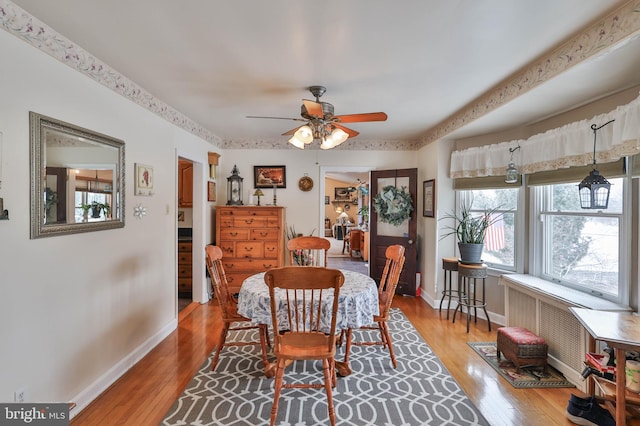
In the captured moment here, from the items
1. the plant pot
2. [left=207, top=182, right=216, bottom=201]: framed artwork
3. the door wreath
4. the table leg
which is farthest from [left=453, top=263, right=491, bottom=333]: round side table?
[left=207, top=182, right=216, bottom=201]: framed artwork

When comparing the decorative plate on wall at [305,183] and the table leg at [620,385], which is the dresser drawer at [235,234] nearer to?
the decorative plate on wall at [305,183]

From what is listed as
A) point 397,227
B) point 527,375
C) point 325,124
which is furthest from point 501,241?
point 325,124

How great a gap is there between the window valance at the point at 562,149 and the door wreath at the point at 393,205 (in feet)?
2.76

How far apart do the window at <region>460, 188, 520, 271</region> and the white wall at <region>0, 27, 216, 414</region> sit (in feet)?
12.5

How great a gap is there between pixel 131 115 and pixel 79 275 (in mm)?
1413

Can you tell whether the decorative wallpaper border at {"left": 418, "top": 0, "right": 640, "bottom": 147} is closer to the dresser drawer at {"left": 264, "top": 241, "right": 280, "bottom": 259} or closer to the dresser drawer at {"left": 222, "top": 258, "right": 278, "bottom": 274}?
the dresser drawer at {"left": 264, "top": 241, "right": 280, "bottom": 259}

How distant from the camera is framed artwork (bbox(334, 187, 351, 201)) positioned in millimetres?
12734

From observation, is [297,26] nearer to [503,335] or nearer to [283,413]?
[283,413]

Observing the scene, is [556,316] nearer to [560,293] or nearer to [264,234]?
[560,293]

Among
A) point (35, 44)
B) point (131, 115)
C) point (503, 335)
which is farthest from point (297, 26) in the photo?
point (503, 335)

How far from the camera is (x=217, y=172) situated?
16.8ft

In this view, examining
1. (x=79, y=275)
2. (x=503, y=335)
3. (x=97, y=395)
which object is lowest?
(x=97, y=395)

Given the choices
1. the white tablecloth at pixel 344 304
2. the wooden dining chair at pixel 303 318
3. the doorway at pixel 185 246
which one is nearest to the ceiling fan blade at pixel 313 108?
the wooden dining chair at pixel 303 318

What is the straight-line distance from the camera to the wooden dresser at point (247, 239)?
4.59 metres
